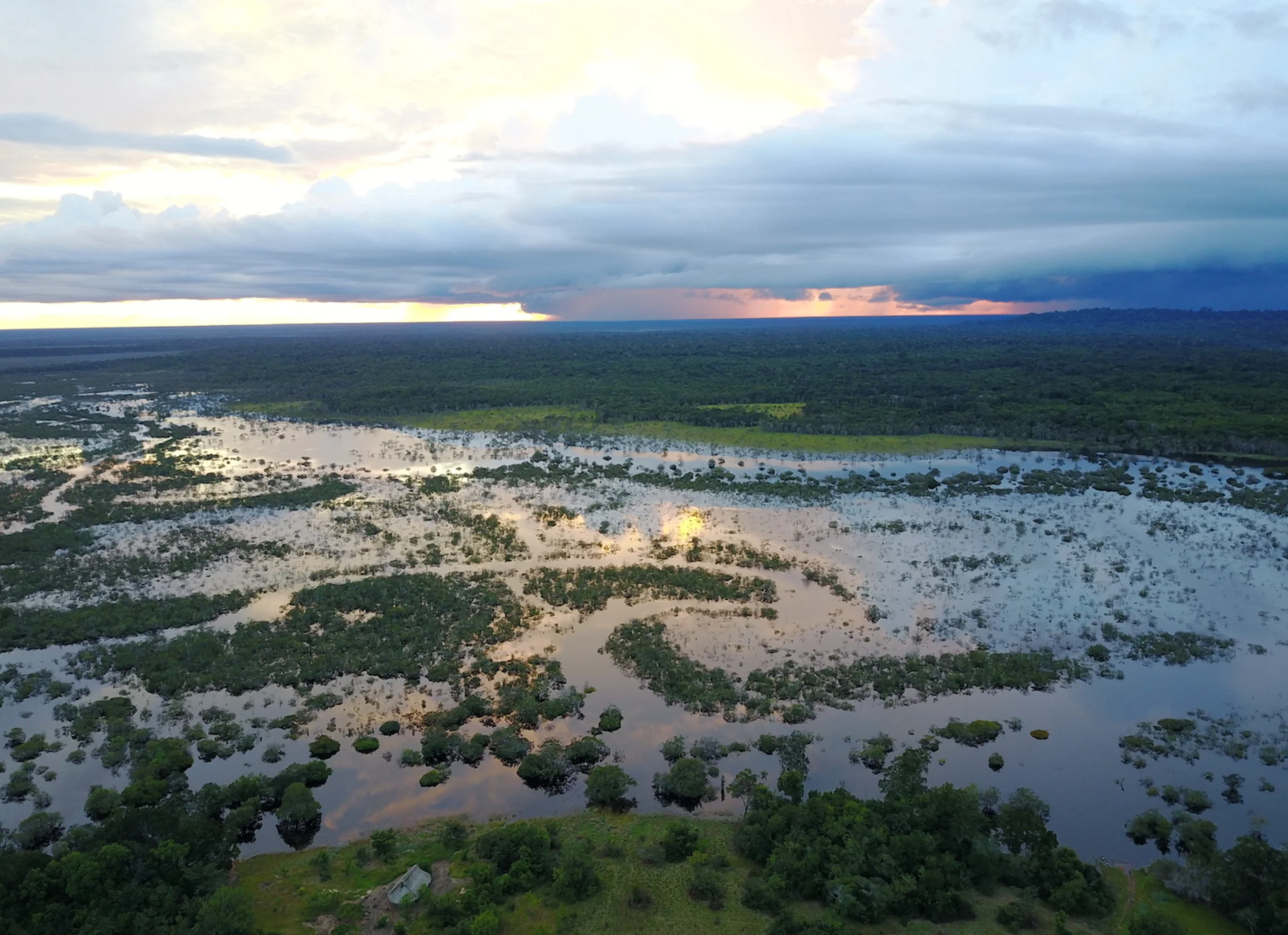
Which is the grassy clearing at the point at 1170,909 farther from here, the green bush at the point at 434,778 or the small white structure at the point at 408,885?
the green bush at the point at 434,778

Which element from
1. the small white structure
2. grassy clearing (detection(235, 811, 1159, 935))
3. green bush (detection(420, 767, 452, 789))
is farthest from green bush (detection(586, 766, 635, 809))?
the small white structure

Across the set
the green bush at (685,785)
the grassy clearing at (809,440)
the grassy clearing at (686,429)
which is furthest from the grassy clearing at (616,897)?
the grassy clearing at (809,440)

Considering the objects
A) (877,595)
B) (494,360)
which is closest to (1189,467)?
(877,595)

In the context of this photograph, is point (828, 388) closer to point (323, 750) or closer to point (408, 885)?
point (323, 750)

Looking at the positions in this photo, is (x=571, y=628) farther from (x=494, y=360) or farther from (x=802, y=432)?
(x=494, y=360)

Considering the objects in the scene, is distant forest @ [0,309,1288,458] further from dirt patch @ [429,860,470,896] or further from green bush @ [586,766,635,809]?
dirt patch @ [429,860,470,896]

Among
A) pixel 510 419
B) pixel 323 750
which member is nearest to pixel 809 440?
pixel 510 419
